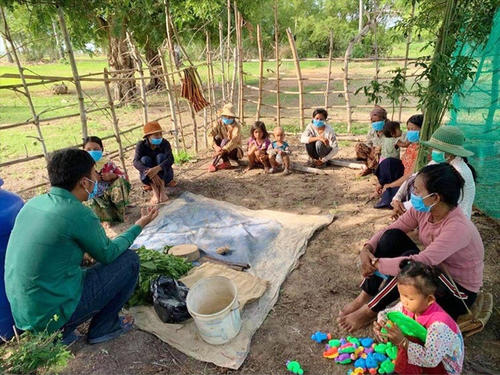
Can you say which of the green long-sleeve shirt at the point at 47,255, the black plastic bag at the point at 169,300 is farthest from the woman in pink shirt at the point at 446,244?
the green long-sleeve shirt at the point at 47,255

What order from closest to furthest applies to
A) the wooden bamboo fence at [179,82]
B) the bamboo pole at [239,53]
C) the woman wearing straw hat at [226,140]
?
the wooden bamboo fence at [179,82] → the woman wearing straw hat at [226,140] → the bamboo pole at [239,53]

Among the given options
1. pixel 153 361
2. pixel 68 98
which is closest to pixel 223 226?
pixel 153 361

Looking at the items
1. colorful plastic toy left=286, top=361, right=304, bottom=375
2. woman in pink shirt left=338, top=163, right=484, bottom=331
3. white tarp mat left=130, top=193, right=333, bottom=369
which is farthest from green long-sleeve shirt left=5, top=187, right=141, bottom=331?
woman in pink shirt left=338, top=163, right=484, bottom=331

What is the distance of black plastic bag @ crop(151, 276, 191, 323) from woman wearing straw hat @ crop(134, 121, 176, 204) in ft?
7.68

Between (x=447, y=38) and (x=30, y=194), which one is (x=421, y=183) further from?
(x=30, y=194)

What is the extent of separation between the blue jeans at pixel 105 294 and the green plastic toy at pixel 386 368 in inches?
68.9

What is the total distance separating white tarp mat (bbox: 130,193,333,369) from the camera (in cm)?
255

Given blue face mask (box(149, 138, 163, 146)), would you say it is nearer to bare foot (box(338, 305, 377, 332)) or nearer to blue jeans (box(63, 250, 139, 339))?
blue jeans (box(63, 250, 139, 339))

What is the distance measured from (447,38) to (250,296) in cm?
300

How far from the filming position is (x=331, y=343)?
8.29 ft

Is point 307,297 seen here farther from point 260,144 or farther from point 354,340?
point 260,144

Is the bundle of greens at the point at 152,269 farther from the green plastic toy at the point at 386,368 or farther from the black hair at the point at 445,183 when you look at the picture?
the black hair at the point at 445,183

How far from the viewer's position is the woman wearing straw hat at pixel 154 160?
494 cm

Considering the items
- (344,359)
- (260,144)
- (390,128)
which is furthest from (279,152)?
(344,359)
